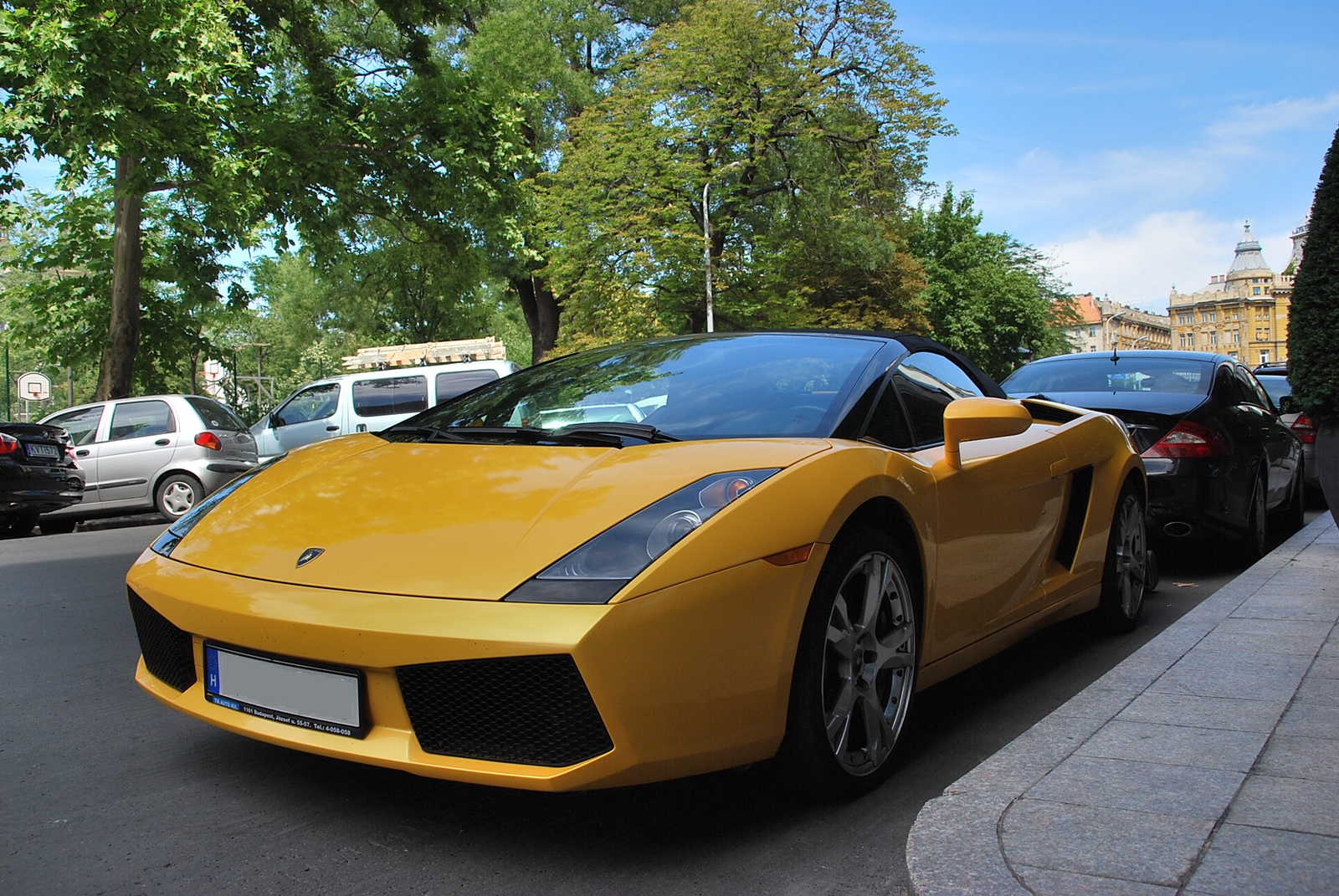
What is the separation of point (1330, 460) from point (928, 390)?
8.64 ft

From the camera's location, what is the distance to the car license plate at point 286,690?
8.00ft

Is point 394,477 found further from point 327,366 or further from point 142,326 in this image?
point 327,366

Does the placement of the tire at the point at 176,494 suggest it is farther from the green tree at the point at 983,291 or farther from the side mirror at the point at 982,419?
the green tree at the point at 983,291

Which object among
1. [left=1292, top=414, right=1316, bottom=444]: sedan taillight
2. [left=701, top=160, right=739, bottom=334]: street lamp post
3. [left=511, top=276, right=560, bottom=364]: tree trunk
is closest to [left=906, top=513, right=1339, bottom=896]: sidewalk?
[left=1292, top=414, right=1316, bottom=444]: sedan taillight

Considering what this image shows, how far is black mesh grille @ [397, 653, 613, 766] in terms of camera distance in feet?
7.58

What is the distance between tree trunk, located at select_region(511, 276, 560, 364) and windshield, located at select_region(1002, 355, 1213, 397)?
28.1 metres

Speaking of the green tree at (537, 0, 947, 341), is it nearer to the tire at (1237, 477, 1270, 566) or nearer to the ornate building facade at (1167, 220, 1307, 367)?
the tire at (1237, 477, 1270, 566)

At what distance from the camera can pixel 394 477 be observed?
3039mm

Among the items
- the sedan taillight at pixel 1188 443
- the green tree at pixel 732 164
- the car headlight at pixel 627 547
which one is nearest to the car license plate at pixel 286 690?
the car headlight at pixel 627 547

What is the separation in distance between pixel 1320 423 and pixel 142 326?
789 inches

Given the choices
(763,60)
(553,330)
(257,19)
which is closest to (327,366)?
(553,330)

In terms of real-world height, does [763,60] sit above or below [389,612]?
above

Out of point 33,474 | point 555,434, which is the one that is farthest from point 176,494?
point 555,434

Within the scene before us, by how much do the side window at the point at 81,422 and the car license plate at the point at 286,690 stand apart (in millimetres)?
12586
